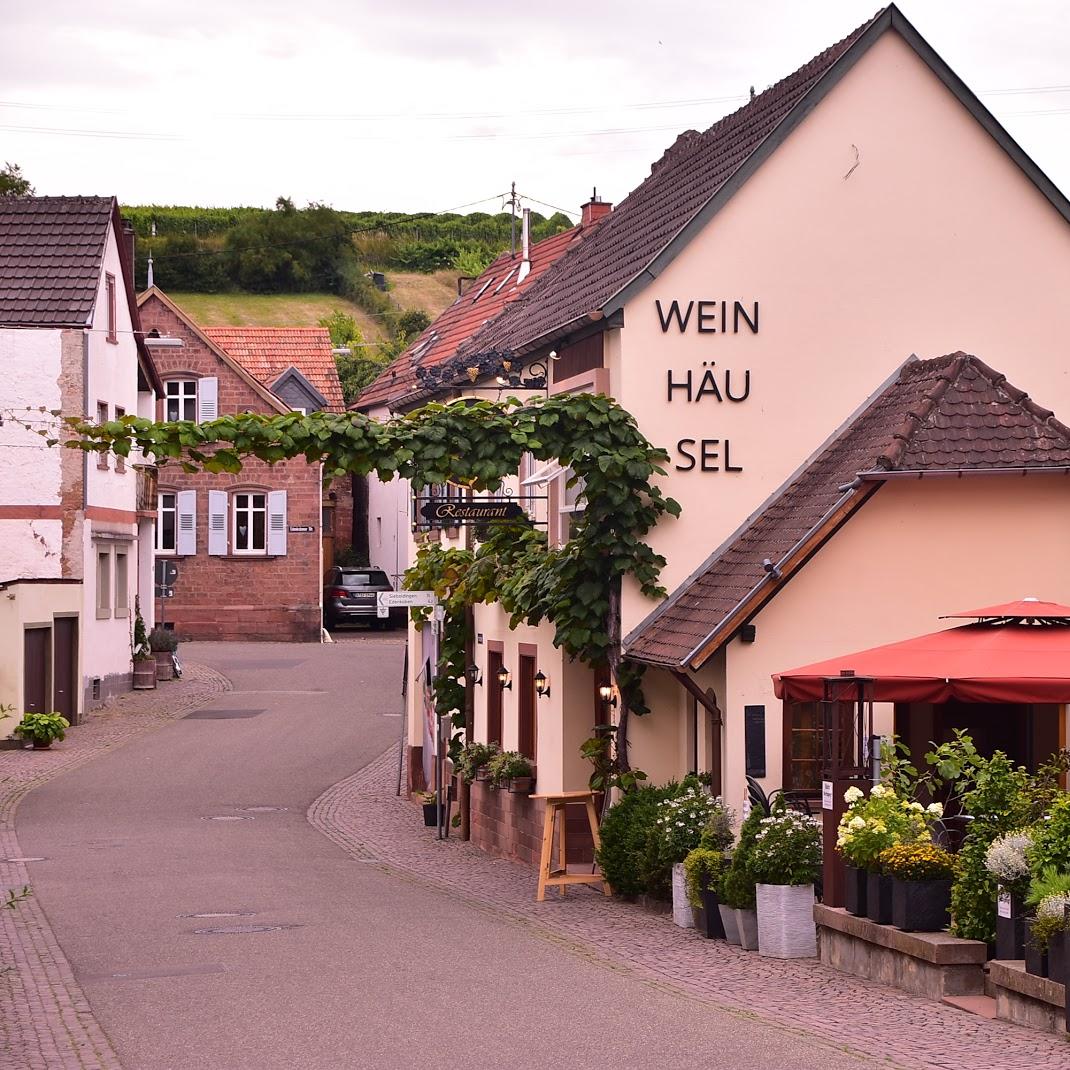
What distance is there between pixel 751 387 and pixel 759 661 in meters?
3.12

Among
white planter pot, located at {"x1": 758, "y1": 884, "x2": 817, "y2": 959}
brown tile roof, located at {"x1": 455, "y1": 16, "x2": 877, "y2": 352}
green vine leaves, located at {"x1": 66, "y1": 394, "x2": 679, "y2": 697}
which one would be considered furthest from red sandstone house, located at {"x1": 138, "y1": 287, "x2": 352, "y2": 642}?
white planter pot, located at {"x1": 758, "y1": 884, "x2": 817, "y2": 959}

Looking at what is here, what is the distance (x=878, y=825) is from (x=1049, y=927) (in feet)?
8.25

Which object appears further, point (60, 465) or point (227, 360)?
point (227, 360)

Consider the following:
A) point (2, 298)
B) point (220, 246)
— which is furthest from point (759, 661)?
point (220, 246)

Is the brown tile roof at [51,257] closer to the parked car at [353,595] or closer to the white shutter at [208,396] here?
the white shutter at [208,396]

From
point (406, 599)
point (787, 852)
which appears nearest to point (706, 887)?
point (787, 852)

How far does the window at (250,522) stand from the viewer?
52.4m

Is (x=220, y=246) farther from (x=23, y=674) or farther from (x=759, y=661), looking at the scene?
(x=759, y=661)

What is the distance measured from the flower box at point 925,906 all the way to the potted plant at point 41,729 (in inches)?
863

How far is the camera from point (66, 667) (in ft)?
112

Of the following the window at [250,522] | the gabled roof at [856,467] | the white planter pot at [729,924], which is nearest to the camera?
the white planter pot at [729,924]

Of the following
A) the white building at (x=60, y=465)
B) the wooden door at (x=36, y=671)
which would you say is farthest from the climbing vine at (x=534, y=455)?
the white building at (x=60, y=465)

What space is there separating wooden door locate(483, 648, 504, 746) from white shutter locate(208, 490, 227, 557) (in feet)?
96.6

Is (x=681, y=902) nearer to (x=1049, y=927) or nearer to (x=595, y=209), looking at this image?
(x=1049, y=927)
